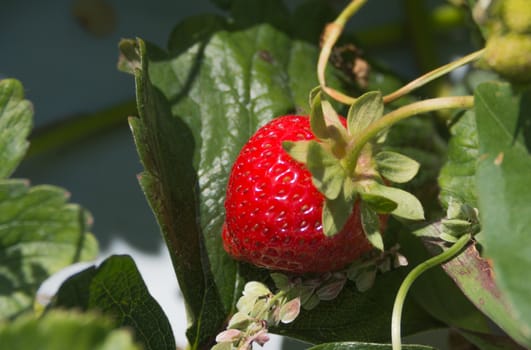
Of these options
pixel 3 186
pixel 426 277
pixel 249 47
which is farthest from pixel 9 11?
pixel 426 277

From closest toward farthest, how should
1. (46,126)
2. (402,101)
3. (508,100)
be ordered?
(508,100) → (402,101) → (46,126)

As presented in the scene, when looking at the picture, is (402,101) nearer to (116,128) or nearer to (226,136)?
(226,136)

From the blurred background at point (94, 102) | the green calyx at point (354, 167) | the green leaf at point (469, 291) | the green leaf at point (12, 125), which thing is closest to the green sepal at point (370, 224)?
the green calyx at point (354, 167)

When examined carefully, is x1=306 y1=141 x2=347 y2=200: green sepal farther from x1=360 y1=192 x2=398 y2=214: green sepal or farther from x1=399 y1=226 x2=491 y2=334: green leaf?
x1=399 y1=226 x2=491 y2=334: green leaf

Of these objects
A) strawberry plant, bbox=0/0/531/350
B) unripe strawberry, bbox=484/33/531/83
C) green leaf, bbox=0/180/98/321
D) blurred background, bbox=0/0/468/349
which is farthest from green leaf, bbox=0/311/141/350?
blurred background, bbox=0/0/468/349

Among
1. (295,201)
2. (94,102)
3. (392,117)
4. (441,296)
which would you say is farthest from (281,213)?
(94,102)

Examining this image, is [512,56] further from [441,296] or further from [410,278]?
[441,296]
